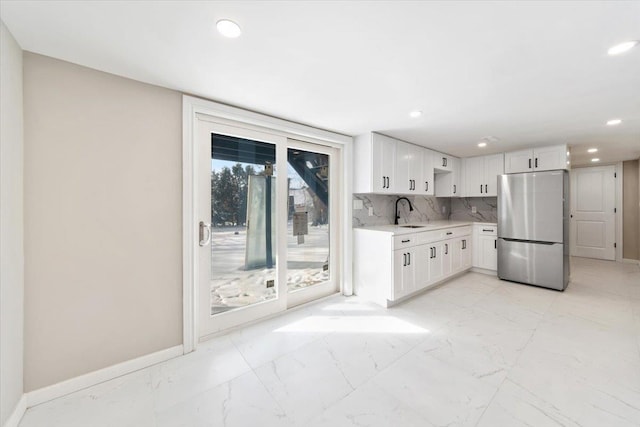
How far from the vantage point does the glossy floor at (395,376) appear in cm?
148

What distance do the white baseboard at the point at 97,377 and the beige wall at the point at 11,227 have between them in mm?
115

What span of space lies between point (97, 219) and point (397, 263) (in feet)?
9.50

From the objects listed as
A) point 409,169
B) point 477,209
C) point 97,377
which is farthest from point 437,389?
point 477,209

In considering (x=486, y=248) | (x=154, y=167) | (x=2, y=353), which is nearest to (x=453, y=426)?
(x=2, y=353)

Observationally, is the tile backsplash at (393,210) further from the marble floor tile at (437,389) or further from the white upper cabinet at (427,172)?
the marble floor tile at (437,389)

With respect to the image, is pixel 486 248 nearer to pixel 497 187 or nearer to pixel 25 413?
pixel 497 187

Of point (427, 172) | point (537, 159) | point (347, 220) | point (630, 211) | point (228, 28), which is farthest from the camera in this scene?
point (630, 211)

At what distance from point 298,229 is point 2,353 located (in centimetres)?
233

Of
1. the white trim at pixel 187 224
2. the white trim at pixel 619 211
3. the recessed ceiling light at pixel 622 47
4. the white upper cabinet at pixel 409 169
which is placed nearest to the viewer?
the recessed ceiling light at pixel 622 47

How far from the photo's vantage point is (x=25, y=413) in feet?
4.97

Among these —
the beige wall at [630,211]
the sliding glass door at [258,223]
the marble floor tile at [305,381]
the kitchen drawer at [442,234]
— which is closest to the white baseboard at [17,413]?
the sliding glass door at [258,223]

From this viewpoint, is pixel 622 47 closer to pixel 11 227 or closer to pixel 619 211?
pixel 11 227

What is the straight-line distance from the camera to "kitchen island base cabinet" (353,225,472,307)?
3.05 metres

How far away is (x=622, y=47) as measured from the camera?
1.51 meters
